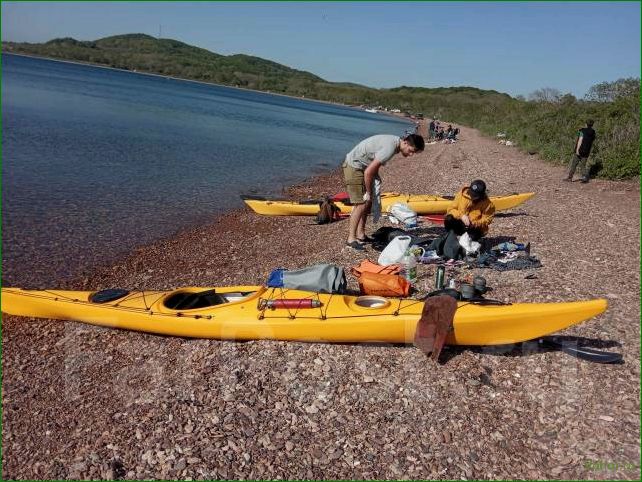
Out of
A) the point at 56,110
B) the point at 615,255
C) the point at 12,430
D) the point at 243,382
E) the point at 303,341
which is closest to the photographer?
the point at 12,430

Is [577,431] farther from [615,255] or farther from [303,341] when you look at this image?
[615,255]

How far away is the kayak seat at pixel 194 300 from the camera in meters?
6.31

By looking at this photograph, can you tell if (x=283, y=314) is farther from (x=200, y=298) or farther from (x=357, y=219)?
(x=357, y=219)

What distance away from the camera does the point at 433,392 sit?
4.92m

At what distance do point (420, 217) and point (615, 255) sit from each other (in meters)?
4.21

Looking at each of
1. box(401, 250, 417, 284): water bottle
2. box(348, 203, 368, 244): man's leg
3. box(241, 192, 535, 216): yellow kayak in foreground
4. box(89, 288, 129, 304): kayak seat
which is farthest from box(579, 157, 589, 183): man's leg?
box(89, 288, 129, 304): kayak seat

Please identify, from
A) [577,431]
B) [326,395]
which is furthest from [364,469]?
[577,431]

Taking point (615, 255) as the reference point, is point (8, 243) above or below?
below

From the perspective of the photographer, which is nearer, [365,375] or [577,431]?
[577,431]

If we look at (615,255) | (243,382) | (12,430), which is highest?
(615,255)

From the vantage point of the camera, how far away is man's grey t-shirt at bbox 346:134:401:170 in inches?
301

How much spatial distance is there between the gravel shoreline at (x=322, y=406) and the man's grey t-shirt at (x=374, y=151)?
227cm

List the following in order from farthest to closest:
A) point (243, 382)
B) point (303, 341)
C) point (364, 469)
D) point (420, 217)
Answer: point (420, 217), point (303, 341), point (243, 382), point (364, 469)

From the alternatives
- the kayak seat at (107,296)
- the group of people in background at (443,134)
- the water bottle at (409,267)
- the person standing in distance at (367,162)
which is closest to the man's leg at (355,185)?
the person standing in distance at (367,162)
